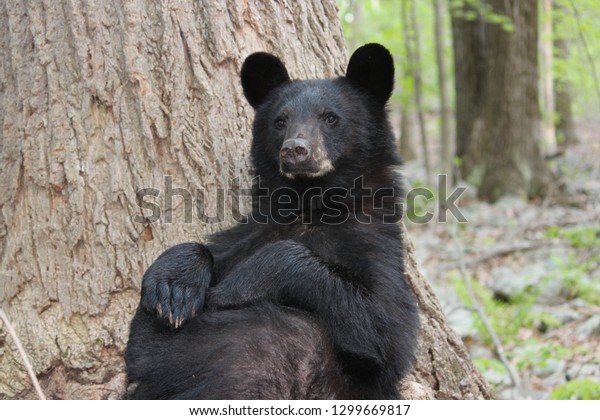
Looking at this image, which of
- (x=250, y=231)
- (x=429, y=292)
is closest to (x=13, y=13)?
(x=250, y=231)

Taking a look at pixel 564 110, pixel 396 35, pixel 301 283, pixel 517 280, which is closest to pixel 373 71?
pixel 301 283

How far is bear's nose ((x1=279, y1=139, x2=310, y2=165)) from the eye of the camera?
4328mm

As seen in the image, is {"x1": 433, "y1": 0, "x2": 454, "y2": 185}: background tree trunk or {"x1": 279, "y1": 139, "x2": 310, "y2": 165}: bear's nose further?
{"x1": 433, "y1": 0, "x2": 454, "y2": 185}: background tree trunk

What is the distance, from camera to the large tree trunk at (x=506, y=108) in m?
13.8

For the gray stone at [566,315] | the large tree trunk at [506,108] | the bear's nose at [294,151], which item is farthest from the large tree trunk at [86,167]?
the large tree trunk at [506,108]

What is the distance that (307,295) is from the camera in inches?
155

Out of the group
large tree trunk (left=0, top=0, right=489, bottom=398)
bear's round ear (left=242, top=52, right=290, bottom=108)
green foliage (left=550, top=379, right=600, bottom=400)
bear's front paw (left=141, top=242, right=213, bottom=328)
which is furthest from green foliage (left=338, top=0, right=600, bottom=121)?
bear's front paw (left=141, top=242, right=213, bottom=328)

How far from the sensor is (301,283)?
3.95 metres

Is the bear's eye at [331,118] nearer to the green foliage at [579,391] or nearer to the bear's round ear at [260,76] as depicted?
the bear's round ear at [260,76]

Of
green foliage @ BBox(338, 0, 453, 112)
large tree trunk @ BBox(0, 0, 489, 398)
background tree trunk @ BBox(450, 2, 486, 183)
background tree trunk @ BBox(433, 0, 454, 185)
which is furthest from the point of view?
green foliage @ BBox(338, 0, 453, 112)

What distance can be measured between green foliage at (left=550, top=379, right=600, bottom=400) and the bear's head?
2.41 meters

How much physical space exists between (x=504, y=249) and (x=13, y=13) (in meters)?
8.09

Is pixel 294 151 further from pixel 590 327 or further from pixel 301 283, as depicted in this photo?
pixel 590 327

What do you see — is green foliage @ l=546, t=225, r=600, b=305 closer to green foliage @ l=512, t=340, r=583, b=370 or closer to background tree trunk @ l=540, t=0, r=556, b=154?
green foliage @ l=512, t=340, r=583, b=370
